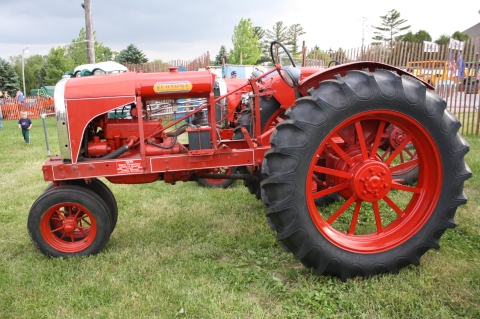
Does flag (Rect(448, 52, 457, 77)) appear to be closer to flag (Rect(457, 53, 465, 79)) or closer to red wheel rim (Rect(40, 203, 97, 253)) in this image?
flag (Rect(457, 53, 465, 79))

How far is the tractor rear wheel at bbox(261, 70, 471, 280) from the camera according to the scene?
2.35 meters

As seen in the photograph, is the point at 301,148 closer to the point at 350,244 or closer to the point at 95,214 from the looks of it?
the point at 350,244

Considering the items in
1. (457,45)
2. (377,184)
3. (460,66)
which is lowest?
(377,184)

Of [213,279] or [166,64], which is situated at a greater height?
[166,64]

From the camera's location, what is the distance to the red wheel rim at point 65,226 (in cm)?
294

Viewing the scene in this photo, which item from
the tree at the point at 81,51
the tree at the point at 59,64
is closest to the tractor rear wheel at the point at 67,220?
the tree at the point at 81,51

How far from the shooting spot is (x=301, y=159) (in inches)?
92.0

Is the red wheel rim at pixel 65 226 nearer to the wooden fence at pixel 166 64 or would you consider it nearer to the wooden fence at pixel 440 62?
A: the wooden fence at pixel 440 62

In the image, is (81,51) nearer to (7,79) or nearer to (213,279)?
(7,79)

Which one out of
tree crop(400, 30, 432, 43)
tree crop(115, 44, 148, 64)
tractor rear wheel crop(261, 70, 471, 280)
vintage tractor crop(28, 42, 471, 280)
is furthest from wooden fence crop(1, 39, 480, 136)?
tree crop(400, 30, 432, 43)

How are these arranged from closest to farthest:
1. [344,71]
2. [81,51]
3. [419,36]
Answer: [344,71], [81,51], [419,36]

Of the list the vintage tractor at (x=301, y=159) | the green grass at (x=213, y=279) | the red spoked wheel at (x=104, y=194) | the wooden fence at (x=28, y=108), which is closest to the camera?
the green grass at (x=213, y=279)

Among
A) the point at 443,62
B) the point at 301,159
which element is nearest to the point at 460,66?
the point at 443,62

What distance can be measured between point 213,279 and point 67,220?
132cm
